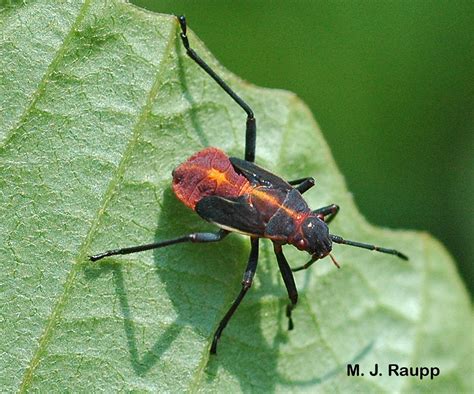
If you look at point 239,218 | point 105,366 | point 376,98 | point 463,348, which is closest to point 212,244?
point 239,218

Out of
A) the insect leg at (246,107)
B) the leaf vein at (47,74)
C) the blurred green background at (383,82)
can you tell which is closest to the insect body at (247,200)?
the insect leg at (246,107)

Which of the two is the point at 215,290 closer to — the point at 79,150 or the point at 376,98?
the point at 79,150

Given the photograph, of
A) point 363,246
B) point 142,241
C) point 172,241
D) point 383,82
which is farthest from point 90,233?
point 383,82

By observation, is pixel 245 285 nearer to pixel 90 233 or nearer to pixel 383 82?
pixel 90 233

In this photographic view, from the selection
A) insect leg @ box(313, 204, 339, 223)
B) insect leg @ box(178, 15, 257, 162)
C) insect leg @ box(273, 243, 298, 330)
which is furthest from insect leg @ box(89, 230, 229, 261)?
insect leg @ box(313, 204, 339, 223)

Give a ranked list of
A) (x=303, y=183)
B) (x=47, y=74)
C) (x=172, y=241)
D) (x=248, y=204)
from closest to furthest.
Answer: (x=47, y=74) → (x=172, y=241) → (x=248, y=204) → (x=303, y=183)

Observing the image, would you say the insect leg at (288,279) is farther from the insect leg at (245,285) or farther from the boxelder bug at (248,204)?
the insect leg at (245,285)

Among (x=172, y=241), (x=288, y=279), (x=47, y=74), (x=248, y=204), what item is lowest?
(x=288, y=279)
